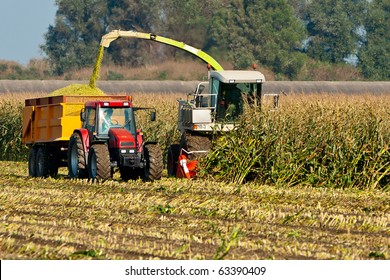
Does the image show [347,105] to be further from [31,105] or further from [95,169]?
[31,105]

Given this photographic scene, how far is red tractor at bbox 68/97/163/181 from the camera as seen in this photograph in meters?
19.4

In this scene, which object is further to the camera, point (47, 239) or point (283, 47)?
point (283, 47)

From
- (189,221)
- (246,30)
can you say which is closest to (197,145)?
(189,221)

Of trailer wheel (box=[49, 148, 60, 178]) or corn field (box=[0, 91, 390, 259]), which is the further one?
trailer wheel (box=[49, 148, 60, 178])

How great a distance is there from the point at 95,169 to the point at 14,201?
3675 mm

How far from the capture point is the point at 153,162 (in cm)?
1964

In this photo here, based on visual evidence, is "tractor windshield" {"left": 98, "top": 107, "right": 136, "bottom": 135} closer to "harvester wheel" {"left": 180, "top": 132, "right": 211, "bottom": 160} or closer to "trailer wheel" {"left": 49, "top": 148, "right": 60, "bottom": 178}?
"harvester wheel" {"left": 180, "top": 132, "right": 211, "bottom": 160}

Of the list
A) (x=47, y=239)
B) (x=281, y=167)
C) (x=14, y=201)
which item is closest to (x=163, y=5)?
(x=281, y=167)

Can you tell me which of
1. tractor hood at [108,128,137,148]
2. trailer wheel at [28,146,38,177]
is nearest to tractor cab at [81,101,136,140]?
tractor hood at [108,128,137,148]

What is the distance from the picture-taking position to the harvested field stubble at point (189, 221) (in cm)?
1080

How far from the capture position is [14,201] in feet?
52.4

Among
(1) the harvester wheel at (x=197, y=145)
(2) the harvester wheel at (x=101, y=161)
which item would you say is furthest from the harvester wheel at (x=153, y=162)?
(1) the harvester wheel at (x=197, y=145)

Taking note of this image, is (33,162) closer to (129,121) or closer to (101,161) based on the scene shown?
(129,121)

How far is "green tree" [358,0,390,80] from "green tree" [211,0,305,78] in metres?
4.09
